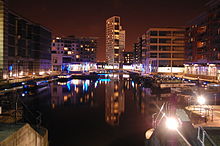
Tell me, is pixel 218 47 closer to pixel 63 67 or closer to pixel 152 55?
pixel 152 55

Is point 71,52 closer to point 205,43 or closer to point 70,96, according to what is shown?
point 205,43

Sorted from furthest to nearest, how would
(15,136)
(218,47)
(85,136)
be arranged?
(218,47), (85,136), (15,136)

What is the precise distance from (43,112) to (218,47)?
173 ft

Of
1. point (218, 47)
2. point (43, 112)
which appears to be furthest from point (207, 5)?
point (43, 112)

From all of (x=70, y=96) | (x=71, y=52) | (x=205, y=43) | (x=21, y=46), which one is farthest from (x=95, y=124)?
(x=71, y=52)

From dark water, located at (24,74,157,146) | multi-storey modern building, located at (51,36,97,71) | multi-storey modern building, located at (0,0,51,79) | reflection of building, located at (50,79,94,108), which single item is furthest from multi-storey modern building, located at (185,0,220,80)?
multi-storey modern building, located at (51,36,97,71)

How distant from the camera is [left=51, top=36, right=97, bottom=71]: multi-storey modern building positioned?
483 ft

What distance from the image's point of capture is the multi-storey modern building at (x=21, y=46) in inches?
2288

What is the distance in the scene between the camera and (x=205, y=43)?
7062 cm

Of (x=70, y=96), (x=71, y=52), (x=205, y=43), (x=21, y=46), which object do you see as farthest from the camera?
(x=71, y=52)

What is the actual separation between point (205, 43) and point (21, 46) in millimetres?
64626

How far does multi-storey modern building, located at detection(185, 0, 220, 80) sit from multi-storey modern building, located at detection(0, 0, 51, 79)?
61.1 metres

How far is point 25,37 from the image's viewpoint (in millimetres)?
79312

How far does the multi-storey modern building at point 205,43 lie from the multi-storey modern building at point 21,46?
61.1 metres
